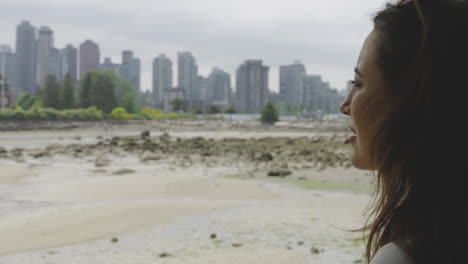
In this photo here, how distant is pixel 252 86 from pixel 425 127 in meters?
159

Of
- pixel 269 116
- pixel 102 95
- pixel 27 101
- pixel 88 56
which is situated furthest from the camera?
pixel 88 56

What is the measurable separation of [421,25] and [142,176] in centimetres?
1307

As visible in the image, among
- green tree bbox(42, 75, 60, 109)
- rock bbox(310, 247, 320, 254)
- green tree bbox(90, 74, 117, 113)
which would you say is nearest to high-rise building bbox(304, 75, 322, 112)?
green tree bbox(90, 74, 117, 113)

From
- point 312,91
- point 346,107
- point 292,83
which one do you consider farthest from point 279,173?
point 312,91

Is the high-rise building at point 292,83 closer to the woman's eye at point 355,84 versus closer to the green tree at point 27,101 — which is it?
the green tree at point 27,101

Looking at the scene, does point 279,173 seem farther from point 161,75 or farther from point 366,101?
A: point 161,75

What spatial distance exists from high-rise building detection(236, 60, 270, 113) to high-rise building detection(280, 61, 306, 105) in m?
7.33

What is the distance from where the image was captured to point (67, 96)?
78375 millimetres

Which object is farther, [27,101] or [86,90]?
[27,101]

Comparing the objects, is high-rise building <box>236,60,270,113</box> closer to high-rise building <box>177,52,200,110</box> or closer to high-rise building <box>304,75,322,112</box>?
high-rise building <box>304,75,322,112</box>

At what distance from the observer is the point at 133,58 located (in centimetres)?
17838

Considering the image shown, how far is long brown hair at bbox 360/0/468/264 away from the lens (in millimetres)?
953

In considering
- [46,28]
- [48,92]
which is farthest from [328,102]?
[46,28]

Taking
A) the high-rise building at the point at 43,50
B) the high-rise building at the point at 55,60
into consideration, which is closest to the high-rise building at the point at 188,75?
the high-rise building at the point at 55,60
